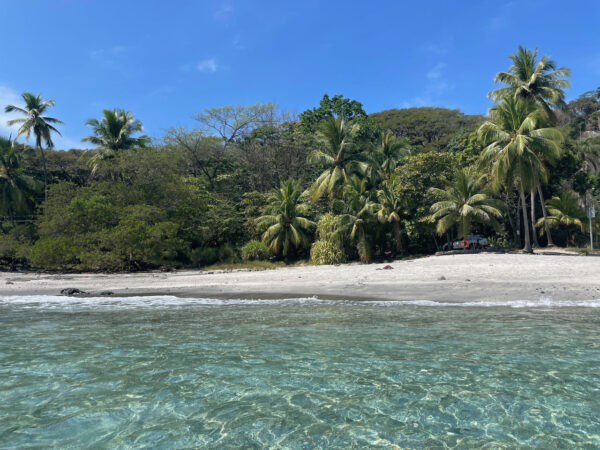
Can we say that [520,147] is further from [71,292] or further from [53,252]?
[53,252]

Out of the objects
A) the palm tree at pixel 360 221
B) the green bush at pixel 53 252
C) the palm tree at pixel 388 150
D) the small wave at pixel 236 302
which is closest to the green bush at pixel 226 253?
the palm tree at pixel 360 221

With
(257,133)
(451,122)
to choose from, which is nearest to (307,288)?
(257,133)

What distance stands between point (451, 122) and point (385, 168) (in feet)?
73.8

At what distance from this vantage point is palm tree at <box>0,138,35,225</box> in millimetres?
27719

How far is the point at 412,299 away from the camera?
11367mm

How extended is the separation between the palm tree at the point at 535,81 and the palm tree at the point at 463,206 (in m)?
8.48

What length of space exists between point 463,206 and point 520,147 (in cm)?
389

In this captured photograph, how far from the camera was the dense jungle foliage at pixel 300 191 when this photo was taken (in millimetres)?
20984

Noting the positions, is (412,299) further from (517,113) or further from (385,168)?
(385,168)

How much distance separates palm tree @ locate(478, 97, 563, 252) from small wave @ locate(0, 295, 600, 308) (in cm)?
1046

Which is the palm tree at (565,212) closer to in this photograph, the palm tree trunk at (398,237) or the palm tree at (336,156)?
the palm tree trunk at (398,237)

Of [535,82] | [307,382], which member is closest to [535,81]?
[535,82]

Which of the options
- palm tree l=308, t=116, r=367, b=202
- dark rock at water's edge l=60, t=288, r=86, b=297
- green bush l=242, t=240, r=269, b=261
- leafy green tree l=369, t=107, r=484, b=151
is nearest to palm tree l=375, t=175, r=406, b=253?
palm tree l=308, t=116, r=367, b=202

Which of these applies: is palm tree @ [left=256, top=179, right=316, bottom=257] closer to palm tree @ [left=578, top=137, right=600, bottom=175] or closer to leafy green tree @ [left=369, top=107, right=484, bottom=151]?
palm tree @ [left=578, top=137, right=600, bottom=175]
